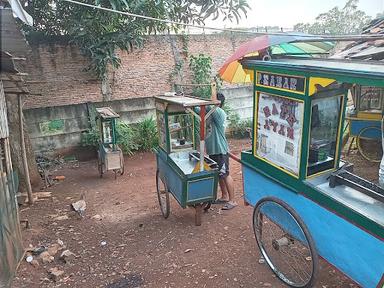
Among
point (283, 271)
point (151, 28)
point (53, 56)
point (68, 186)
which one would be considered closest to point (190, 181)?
point (283, 271)

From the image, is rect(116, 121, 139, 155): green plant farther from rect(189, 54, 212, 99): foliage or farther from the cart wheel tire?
the cart wheel tire

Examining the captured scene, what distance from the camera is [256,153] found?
3932mm

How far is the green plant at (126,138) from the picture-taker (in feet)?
31.4

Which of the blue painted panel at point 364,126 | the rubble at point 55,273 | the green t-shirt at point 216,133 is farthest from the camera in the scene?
the blue painted panel at point 364,126

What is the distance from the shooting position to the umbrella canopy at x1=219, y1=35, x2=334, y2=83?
3545mm

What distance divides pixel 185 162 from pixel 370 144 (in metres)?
5.24

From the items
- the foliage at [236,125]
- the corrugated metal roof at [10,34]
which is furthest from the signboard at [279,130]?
the foliage at [236,125]

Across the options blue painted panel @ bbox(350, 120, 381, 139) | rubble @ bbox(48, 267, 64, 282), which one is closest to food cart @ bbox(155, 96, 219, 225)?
rubble @ bbox(48, 267, 64, 282)

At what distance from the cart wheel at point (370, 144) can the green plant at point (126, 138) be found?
6.10 m

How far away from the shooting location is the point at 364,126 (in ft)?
25.4

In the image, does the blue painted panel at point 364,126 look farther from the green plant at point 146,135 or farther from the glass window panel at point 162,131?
the green plant at point 146,135

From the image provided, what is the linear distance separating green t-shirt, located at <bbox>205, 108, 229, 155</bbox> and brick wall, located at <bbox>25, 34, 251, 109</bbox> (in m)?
5.12

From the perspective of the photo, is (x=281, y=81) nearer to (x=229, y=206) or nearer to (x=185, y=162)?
(x=185, y=162)

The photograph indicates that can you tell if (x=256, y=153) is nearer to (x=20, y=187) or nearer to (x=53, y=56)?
(x=20, y=187)
